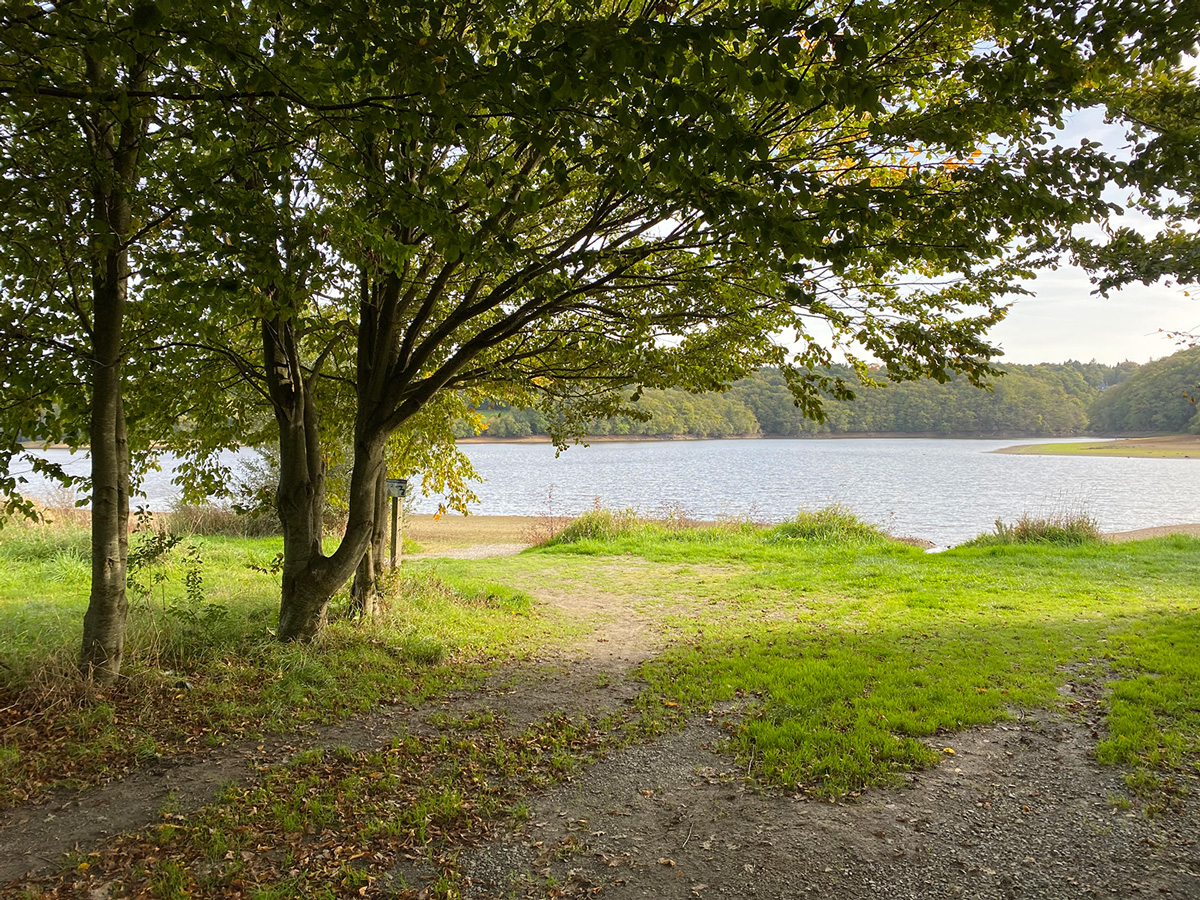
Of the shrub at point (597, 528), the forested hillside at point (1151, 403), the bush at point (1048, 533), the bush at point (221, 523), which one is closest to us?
the bush at point (1048, 533)

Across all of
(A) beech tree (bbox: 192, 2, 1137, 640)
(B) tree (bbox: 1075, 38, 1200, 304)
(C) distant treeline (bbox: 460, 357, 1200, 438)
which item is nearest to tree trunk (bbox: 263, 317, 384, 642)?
(A) beech tree (bbox: 192, 2, 1137, 640)

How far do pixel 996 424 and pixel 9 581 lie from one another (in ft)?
299

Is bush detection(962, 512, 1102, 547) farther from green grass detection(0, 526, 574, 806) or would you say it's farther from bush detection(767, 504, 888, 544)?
green grass detection(0, 526, 574, 806)

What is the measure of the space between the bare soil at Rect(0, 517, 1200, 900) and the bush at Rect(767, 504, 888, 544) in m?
10.9

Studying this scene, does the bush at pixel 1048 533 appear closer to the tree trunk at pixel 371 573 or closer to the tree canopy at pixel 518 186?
the tree canopy at pixel 518 186

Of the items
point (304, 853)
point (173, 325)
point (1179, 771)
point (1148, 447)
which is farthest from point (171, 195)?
point (1148, 447)

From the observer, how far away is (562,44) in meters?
2.83

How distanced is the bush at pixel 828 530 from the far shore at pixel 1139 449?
6336 centimetres

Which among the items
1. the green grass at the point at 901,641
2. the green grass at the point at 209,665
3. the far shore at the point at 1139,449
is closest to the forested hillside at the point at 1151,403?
the far shore at the point at 1139,449

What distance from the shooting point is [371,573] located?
7848mm

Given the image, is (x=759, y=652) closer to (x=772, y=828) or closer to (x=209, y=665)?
(x=772, y=828)

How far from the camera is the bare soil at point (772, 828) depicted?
324 centimetres

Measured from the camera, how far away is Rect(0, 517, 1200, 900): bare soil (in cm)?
324

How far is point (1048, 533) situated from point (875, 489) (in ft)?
68.1
